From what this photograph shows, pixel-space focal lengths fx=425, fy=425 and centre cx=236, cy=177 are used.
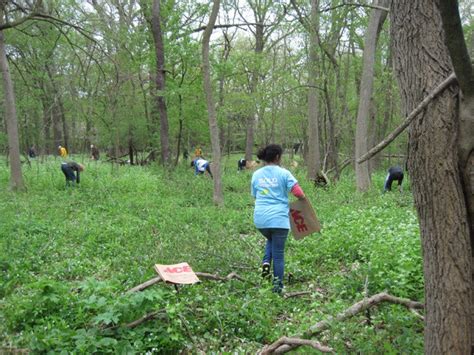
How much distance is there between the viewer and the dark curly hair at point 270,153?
4.77 m

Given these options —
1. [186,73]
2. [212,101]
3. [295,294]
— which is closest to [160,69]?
[186,73]

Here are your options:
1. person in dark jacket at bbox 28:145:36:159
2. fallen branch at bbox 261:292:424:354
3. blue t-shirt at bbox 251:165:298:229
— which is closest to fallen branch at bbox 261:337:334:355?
fallen branch at bbox 261:292:424:354

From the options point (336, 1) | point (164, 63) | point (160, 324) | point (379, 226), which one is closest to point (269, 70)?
point (164, 63)

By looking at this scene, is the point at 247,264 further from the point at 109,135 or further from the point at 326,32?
the point at 109,135

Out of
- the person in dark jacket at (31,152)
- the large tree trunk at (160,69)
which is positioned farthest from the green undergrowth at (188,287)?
the person in dark jacket at (31,152)

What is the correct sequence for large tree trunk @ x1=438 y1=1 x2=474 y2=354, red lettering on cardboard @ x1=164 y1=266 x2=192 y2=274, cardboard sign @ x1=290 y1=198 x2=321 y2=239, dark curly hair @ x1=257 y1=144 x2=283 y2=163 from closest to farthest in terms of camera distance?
large tree trunk @ x1=438 y1=1 x2=474 y2=354 < red lettering on cardboard @ x1=164 y1=266 x2=192 y2=274 < dark curly hair @ x1=257 y1=144 x2=283 y2=163 < cardboard sign @ x1=290 y1=198 x2=321 y2=239

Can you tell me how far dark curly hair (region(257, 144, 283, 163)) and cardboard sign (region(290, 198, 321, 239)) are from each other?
61 cm

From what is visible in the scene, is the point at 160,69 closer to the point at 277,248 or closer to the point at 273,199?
the point at 273,199

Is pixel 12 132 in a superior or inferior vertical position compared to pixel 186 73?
inferior

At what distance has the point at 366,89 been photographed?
12.4 metres

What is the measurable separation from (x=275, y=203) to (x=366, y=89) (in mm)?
8856

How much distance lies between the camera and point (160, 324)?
140 inches

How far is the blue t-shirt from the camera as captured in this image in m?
4.62

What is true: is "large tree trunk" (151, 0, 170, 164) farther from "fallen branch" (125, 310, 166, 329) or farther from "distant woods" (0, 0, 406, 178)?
"fallen branch" (125, 310, 166, 329)
